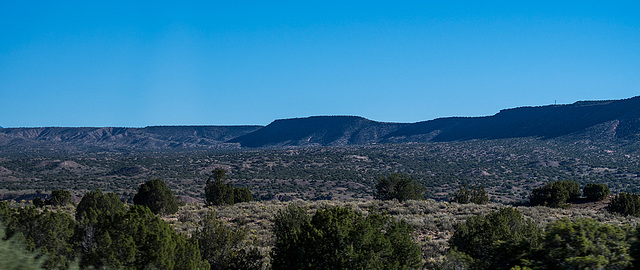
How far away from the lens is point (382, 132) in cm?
16988

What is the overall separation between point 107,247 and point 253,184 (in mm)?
49168

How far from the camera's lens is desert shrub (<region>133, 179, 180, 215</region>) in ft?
79.7

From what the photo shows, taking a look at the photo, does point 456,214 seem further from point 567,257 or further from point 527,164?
point 527,164

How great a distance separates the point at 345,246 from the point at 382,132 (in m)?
161

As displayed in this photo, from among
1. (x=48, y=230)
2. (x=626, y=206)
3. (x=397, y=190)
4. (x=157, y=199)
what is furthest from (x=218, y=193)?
(x=626, y=206)

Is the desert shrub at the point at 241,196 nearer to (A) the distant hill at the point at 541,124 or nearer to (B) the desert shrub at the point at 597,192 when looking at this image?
(B) the desert shrub at the point at 597,192

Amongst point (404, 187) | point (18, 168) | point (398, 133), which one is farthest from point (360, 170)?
point (398, 133)

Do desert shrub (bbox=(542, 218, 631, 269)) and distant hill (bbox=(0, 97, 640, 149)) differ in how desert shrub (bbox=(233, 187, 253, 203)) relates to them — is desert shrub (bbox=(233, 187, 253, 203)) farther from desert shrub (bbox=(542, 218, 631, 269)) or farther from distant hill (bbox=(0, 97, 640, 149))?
distant hill (bbox=(0, 97, 640, 149))

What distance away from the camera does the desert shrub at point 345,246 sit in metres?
10.1

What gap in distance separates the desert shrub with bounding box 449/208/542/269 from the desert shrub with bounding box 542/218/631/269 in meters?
0.50

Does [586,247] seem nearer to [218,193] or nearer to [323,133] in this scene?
[218,193]

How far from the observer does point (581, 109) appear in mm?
119188

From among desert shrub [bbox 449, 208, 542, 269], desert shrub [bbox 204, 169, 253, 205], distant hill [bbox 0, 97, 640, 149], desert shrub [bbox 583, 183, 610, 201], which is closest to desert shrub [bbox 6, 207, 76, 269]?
desert shrub [bbox 449, 208, 542, 269]

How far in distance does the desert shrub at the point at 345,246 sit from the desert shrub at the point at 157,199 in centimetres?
1462
